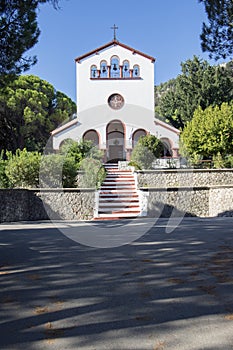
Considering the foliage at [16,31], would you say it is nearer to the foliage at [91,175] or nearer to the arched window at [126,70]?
the foliage at [91,175]

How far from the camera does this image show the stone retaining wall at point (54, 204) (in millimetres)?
14500

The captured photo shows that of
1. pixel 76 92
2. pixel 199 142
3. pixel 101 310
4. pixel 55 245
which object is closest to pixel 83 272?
pixel 101 310

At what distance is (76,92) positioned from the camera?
30.1 meters

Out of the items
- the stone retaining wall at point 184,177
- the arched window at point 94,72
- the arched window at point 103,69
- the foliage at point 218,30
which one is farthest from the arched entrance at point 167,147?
the foliage at point 218,30

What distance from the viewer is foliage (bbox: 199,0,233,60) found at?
10.3 meters

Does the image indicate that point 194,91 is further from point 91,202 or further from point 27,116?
point 91,202

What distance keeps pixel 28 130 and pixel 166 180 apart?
1828 centimetres

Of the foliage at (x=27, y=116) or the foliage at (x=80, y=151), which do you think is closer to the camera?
the foliage at (x=80, y=151)

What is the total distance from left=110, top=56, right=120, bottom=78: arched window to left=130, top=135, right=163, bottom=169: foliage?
8844 millimetres

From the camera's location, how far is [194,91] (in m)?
38.1

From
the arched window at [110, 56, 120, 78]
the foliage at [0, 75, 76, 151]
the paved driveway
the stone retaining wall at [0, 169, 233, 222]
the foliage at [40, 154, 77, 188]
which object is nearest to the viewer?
the paved driveway

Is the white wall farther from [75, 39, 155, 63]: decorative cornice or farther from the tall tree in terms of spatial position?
the tall tree

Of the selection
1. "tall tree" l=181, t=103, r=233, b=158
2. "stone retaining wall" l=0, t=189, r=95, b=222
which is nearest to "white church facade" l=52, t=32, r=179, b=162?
"tall tree" l=181, t=103, r=233, b=158

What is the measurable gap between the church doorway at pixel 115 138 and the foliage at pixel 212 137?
8.14m
